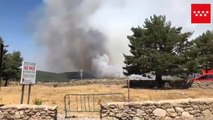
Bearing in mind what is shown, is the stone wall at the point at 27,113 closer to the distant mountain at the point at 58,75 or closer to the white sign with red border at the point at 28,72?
the white sign with red border at the point at 28,72

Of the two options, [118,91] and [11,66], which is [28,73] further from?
[11,66]

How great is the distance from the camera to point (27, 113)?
15.2 meters

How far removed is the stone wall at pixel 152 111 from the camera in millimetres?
15203

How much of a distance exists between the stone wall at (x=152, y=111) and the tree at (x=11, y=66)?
151ft

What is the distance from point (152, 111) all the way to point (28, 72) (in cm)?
616

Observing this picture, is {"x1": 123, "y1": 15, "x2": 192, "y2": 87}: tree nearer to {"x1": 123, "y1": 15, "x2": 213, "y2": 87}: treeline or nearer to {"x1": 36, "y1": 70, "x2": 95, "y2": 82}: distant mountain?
{"x1": 123, "y1": 15, "x2": 213, "y2": 87}: treeline

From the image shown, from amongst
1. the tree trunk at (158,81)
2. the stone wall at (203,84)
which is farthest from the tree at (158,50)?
the stone wall at (203,84)

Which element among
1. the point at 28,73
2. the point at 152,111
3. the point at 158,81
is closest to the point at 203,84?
the point at 158,81

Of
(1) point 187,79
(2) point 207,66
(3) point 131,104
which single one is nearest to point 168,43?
(1) point 187,79

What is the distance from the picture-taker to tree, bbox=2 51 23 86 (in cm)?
5959

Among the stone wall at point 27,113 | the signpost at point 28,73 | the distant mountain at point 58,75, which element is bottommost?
the stone wall at point 27,113

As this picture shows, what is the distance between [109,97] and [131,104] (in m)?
12.5

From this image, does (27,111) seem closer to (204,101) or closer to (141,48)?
(204,101)

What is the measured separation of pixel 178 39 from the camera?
39938mm
